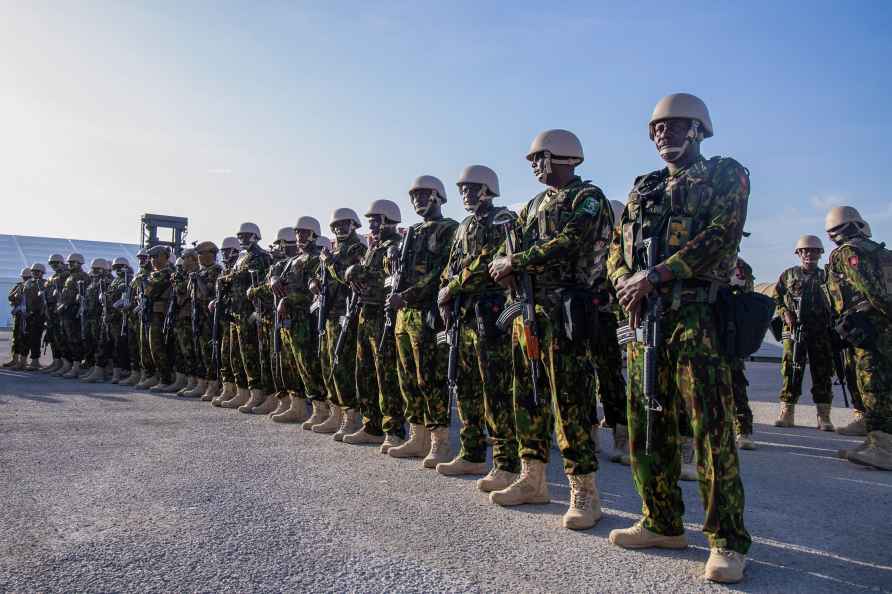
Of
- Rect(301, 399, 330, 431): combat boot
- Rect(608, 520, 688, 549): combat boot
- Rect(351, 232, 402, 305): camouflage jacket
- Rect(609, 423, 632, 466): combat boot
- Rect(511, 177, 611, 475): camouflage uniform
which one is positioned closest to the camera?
Rect(608, 520, 688, 549): combat boot

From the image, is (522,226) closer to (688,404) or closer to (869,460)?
(688,404)

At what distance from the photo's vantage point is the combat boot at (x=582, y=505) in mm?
3918

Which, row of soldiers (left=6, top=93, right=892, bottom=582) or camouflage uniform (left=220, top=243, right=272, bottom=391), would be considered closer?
row of soldiers (left=6, top=93, right=892, bottom=582)

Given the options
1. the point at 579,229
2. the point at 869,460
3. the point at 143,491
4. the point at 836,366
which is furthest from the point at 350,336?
the point at 836,366

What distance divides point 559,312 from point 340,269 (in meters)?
3.55

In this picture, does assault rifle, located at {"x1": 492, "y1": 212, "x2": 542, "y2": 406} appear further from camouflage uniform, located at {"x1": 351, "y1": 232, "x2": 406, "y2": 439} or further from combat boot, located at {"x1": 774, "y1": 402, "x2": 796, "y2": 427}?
combat boot, located at {"x1": 774, "y1": 402, "x2": 796, "y2": 427}

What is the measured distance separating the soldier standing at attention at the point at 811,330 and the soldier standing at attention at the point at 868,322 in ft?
5.97

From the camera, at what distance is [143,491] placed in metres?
4.64

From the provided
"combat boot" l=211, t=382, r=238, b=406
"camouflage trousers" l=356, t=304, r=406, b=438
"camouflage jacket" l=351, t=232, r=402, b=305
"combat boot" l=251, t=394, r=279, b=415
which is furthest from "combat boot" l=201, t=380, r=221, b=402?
"camouflage jacket" l=351, t=232, r=402, b=305

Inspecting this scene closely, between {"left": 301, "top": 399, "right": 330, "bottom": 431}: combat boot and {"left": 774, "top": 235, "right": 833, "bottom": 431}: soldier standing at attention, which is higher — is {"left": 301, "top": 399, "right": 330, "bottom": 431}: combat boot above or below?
below

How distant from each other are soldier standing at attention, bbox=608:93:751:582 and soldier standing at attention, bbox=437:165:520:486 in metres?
1.29

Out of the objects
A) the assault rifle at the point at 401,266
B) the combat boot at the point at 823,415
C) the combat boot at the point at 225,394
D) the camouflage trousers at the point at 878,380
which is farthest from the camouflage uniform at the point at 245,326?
the combat boot at the point at 823,415

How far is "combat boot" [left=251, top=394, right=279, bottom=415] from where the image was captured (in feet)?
29.1

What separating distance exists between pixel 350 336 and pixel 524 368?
9.85 feet
